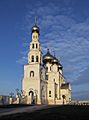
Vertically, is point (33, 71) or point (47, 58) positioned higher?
point (47, 58)

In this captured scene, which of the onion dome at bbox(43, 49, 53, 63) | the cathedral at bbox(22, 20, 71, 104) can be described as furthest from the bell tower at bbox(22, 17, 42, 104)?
the onion dome at bbox(43, 49, 53, 63)

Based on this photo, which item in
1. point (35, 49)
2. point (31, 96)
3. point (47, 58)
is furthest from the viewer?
point (47, 58)

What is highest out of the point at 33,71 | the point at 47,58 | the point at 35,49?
the point at 47,58

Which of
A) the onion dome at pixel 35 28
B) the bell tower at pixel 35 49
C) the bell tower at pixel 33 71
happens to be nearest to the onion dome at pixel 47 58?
the bell tower at pixel 33 71

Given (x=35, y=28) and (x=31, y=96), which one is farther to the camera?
(x=35, y=28)

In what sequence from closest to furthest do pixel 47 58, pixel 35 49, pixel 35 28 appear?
1. pixel 35 49
2. pixel 35 28
3. pixel 47 58

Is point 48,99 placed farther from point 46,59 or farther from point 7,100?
point 7,100

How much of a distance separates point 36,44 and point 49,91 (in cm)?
1645

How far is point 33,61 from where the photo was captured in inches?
2665

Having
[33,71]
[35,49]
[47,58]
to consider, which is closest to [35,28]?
[35,49]

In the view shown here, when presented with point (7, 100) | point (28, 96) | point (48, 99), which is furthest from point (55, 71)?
point (7, 100)

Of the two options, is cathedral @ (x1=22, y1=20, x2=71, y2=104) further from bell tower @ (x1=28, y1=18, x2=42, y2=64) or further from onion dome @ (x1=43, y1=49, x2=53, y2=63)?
onion dome @ (x1=43, y1=49, x2=53, y2=63)

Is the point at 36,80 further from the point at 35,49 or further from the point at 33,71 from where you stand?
the point at 35,49

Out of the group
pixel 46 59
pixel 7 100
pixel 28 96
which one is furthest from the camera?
pixel 46 59
